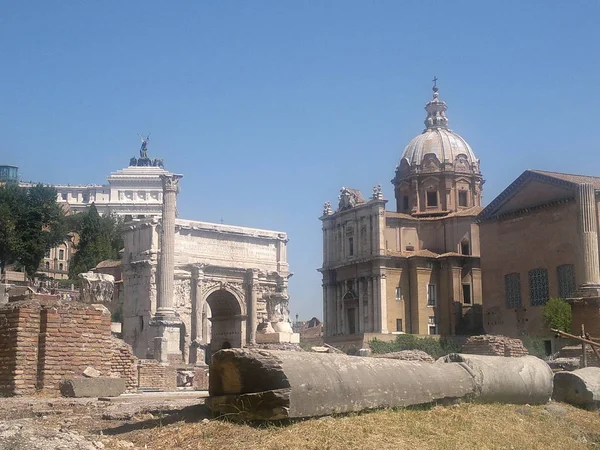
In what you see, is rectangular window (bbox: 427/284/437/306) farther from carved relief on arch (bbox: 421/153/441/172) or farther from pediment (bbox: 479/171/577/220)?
carved relief on arch (bbox: 421/153/441/172)

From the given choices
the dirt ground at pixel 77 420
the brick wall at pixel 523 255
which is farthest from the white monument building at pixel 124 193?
the dirt ground at pixel 77 420

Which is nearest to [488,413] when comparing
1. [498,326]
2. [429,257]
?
[498,326]

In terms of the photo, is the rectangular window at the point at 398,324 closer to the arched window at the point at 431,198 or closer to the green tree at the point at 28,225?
the arched window at the point at 431,198

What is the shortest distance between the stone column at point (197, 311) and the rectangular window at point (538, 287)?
19.1m

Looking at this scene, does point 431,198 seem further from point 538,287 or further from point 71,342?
point 71,342

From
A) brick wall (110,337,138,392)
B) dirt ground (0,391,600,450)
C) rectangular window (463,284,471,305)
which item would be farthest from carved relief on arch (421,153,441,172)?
dirt ground (0,391,600,450)

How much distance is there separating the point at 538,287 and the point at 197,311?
64.5 ft

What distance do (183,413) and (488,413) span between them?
3.55 metres

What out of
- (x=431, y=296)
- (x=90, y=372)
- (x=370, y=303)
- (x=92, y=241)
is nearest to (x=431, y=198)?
(x=431, y=296)

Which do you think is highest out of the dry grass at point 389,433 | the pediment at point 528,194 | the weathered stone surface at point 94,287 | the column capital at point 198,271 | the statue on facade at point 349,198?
the statue on facade at point 349,198

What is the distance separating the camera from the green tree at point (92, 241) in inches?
2648

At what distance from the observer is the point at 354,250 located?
205ft

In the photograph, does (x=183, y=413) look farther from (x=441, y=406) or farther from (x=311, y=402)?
(x=441, y=406)

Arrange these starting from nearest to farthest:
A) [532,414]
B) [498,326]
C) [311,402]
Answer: [311,402] → [532,414] → [498,326]
